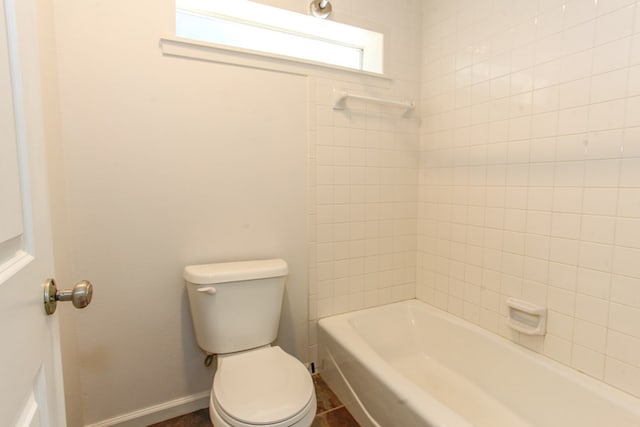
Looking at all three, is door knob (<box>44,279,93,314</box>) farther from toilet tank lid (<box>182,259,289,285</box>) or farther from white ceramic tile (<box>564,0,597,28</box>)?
white ceramic tile (<box>564,0,597,28</box>)

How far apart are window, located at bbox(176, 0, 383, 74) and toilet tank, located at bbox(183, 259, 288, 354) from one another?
1.06 metres


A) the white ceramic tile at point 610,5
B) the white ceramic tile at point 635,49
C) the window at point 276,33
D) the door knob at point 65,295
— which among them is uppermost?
the window at point 276,33

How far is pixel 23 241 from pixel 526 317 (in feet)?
5.89

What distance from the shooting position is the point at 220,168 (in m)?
1.60

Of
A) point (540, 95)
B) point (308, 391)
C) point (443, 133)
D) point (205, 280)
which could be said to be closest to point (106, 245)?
point (205, 280)

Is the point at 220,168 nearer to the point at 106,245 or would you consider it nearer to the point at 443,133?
the point at 106,245

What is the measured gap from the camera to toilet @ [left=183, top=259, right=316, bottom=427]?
46.1 inches

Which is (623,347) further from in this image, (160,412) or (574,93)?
(160,412)

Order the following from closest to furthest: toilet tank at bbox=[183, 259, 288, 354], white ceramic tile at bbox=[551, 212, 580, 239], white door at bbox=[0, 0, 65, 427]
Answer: white door at bbox=[0, 0, 65, 427]
white ceramic tile at bbox=[551, 212, 580, 239]
toilet tank at bbox=[183, 259, 288, 354]

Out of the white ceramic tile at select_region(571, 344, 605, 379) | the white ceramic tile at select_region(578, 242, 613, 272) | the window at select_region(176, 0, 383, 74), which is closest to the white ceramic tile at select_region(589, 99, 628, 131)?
the white ceramic tile at select_region(578, 242, 613, 272)

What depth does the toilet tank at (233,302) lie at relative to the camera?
1451mm

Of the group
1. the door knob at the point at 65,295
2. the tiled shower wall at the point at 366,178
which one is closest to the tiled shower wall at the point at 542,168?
the tiled shower wall at the point at 366,178

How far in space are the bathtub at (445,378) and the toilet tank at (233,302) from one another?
1.38 ft

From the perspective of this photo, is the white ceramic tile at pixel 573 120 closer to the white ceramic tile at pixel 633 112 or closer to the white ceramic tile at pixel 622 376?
the white ceramic tile at pixel 633 112
